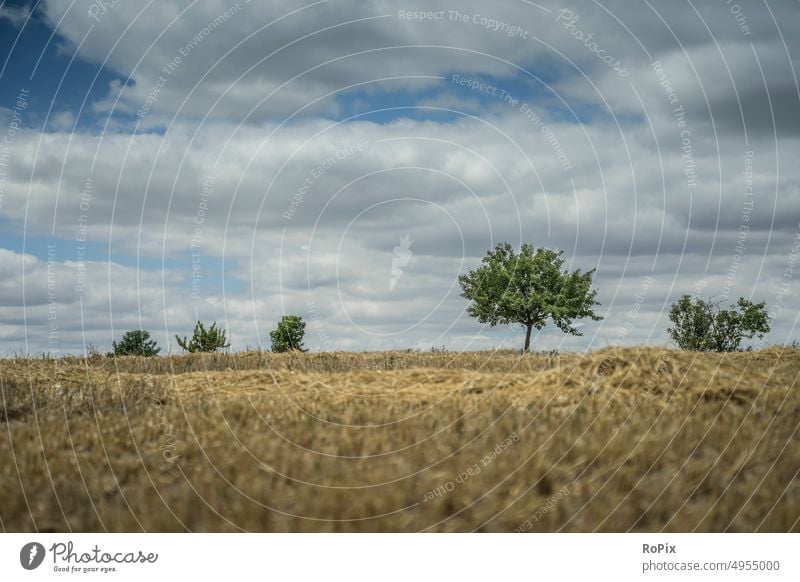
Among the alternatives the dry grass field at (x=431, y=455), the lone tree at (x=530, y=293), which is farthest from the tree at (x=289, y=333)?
the dry grass field at (x=431, y=455)

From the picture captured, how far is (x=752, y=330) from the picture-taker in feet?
152

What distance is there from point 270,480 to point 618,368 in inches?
282

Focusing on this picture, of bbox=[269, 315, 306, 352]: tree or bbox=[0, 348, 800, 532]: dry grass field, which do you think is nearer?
bbox=[0, 348, 800, 532]: dry grass field

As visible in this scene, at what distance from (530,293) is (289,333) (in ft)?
76.9

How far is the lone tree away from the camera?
54.8m

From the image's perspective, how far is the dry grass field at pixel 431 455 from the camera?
212 inches

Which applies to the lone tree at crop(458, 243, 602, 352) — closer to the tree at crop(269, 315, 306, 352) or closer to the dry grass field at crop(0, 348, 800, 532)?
the tree at crop(269, 315, 306, 352)
